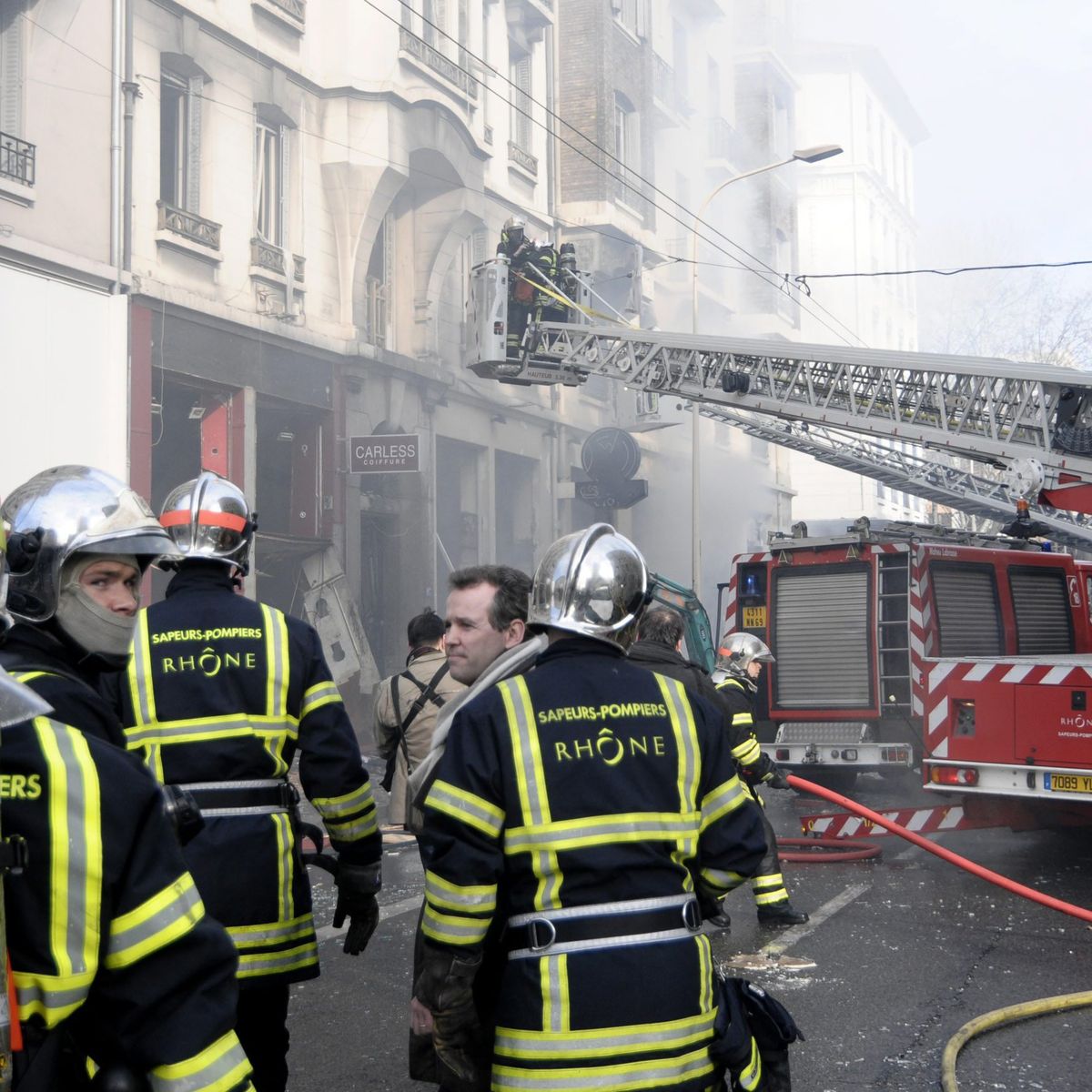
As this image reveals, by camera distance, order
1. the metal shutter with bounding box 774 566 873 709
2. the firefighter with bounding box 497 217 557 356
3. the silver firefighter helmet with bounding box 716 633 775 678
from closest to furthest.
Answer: the silver firefighter helmet with bounding box 716 633 775 678 < the metal shutter with bounding box 774 566 873 709 < the firefighter with bounding box 497 217 557 356

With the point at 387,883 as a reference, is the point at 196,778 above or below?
above

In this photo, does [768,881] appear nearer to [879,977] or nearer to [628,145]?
[879,977]

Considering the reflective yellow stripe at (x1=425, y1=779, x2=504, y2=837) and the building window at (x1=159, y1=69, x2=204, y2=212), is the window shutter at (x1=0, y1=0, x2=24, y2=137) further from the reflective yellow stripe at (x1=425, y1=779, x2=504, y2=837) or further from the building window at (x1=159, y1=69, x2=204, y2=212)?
Result: the reflective yellow stripe at (x1=425, y1=779, x2=504, y2=837)

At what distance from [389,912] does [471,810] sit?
4.77 m

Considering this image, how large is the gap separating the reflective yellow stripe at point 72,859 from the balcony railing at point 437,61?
19.5 m

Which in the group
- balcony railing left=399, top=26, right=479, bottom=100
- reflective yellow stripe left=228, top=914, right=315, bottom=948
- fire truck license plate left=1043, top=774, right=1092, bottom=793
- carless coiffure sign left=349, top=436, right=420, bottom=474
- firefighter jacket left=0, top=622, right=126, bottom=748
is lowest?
fire truck license plate left=1043, top=774, right=1092, bottom=793

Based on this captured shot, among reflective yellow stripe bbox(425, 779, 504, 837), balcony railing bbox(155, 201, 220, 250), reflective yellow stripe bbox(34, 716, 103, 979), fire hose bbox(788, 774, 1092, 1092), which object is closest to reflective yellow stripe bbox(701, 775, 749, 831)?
reflective yellow stripe bbox(425, 779, 504, 837)

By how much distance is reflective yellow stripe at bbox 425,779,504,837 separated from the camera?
8.35 feet

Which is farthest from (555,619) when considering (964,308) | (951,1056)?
(964,308)

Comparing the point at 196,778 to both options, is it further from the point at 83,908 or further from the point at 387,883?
the point at 387,883

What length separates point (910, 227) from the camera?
206 ft

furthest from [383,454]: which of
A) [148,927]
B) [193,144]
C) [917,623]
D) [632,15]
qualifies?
[148,927]

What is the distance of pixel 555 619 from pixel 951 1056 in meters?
2.60

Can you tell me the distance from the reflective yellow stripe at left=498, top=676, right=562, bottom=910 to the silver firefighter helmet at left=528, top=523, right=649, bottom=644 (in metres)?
0.28
